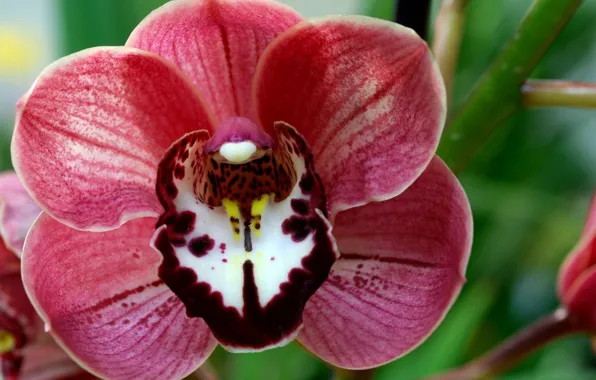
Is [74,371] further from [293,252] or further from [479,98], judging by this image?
[479,98]

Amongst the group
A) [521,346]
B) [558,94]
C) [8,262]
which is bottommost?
[521,346]

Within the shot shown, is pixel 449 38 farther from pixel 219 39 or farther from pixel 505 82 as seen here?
pixel 219 39

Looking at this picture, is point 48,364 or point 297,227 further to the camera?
point 48,364

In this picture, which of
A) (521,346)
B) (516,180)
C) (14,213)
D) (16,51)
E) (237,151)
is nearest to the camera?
(237,151)

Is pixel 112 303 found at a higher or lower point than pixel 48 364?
higher

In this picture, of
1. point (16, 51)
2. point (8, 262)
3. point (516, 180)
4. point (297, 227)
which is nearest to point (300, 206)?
point (297, 227)

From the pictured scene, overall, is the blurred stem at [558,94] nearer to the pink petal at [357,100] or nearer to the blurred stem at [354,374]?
the pink petal at [357,100]

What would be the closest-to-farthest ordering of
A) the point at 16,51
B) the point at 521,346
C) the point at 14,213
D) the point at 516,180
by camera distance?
1. the point at 14,213
2. the point at 521,346
3. the point at 516,180
4. the point at 16,51
